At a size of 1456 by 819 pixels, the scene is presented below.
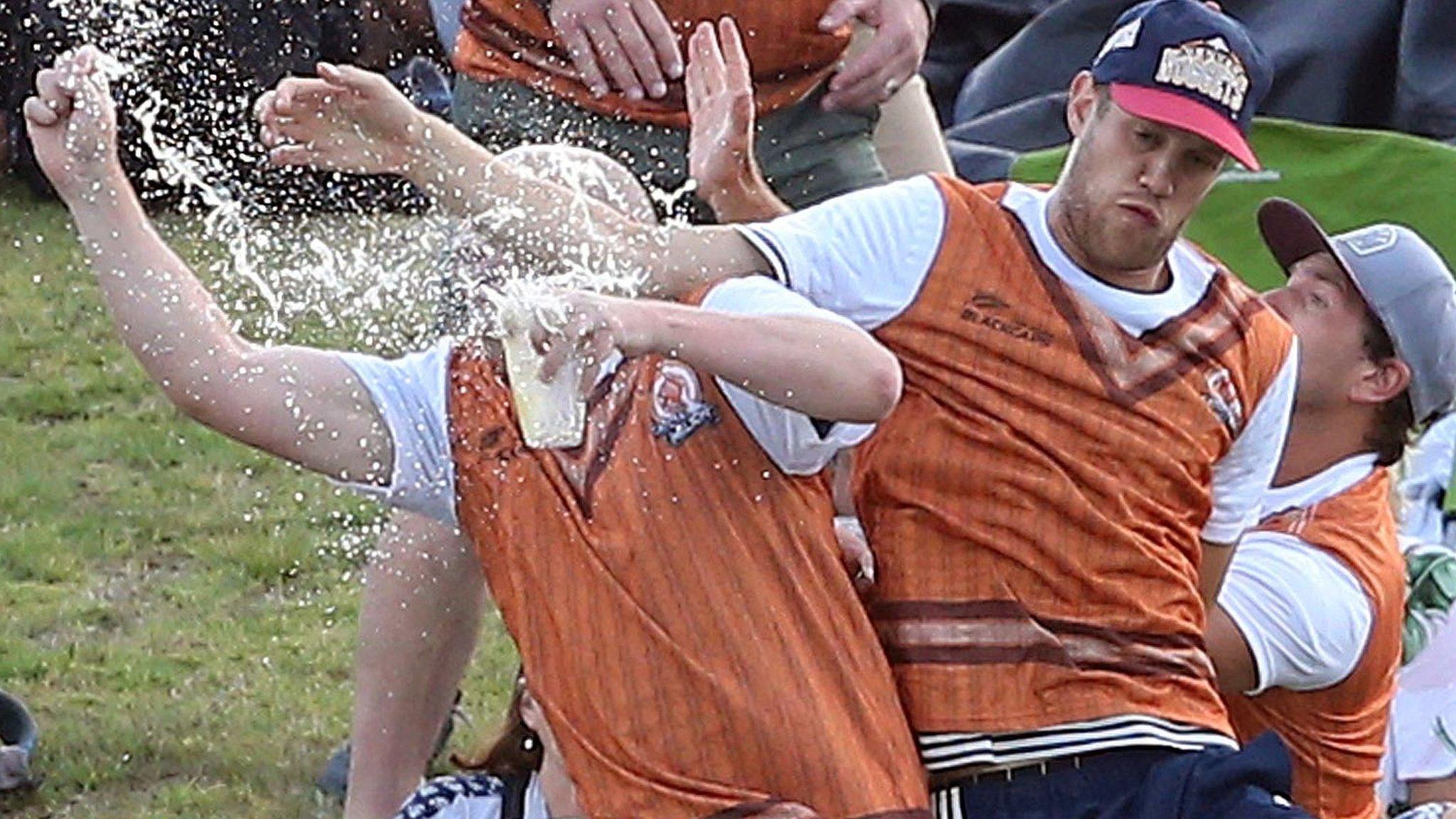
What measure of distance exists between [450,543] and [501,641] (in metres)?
1.51

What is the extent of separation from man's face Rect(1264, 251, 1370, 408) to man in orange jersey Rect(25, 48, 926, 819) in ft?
2.99

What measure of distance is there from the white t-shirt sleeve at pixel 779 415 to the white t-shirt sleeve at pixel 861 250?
8 cm

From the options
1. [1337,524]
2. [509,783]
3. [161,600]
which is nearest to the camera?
[509,783]

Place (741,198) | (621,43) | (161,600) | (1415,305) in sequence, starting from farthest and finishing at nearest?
(161,600)
(1415,305)
(621,43)
(741,198)

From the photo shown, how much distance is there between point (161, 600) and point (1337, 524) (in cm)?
230

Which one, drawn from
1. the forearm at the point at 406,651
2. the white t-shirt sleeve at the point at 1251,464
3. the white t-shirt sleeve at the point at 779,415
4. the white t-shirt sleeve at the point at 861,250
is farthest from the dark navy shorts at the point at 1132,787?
the forearm at the point at 406,651

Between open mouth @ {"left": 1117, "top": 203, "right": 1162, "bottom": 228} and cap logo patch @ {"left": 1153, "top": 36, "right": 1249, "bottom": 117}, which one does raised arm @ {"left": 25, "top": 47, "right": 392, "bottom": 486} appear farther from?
cap logo patch @ {"left": 1153, "top": 36, "right": 1249, "bottom": 117}

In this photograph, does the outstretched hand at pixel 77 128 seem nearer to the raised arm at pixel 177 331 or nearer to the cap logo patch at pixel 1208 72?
the raised arm at pixel 177 331

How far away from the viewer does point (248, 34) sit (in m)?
6.73

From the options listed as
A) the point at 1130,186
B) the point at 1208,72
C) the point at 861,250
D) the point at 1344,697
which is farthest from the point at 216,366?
the point at 1344,697

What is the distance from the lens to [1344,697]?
3.06m

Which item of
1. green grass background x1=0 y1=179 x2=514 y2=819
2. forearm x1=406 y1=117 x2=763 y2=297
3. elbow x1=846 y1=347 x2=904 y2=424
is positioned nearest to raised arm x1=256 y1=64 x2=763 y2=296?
forearm x1=406 y1=117 x2=763 y2=297

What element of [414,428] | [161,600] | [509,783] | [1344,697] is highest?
[414,428]

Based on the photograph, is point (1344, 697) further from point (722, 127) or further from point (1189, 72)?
point (722, 127)
